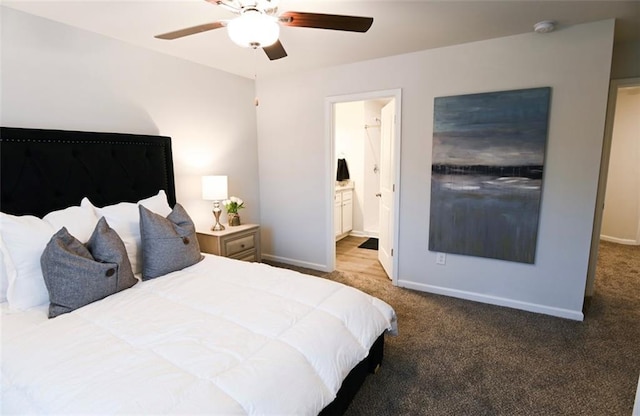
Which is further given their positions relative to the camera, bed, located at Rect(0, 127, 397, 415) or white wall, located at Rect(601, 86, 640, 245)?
white wall, located at Rect(601, 86, 640, 245)

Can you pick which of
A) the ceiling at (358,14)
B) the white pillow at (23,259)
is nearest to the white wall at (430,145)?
the ceiling at (358,14)

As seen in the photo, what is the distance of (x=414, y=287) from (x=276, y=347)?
233 cm

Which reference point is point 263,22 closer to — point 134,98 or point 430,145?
point 134,98

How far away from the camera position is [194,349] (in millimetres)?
1312

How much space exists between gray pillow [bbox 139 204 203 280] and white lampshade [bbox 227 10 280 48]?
1309 millimetres

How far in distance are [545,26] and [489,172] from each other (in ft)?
3.72

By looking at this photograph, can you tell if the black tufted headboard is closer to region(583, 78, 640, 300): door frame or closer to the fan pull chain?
the fan pull chain

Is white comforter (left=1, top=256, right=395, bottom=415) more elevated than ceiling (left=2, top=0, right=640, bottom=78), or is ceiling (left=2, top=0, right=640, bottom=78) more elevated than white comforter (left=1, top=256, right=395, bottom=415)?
ceiling (left=2, top=0, right=640, bottom=78)

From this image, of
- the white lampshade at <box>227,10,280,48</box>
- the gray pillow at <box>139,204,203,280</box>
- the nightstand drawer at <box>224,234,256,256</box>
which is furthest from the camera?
the nightstand drawer at <box>224,234,256,256</box>

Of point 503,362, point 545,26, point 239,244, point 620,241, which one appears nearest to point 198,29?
point 239,244

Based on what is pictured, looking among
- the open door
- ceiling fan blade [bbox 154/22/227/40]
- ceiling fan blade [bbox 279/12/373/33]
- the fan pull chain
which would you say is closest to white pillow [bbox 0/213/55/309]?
→ ceiling fan blade [bbox 154/22/227/40]

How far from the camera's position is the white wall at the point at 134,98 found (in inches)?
84.0

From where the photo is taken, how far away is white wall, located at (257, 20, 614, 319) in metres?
2.49

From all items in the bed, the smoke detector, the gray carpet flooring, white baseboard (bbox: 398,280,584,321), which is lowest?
the gray carpet flooring
